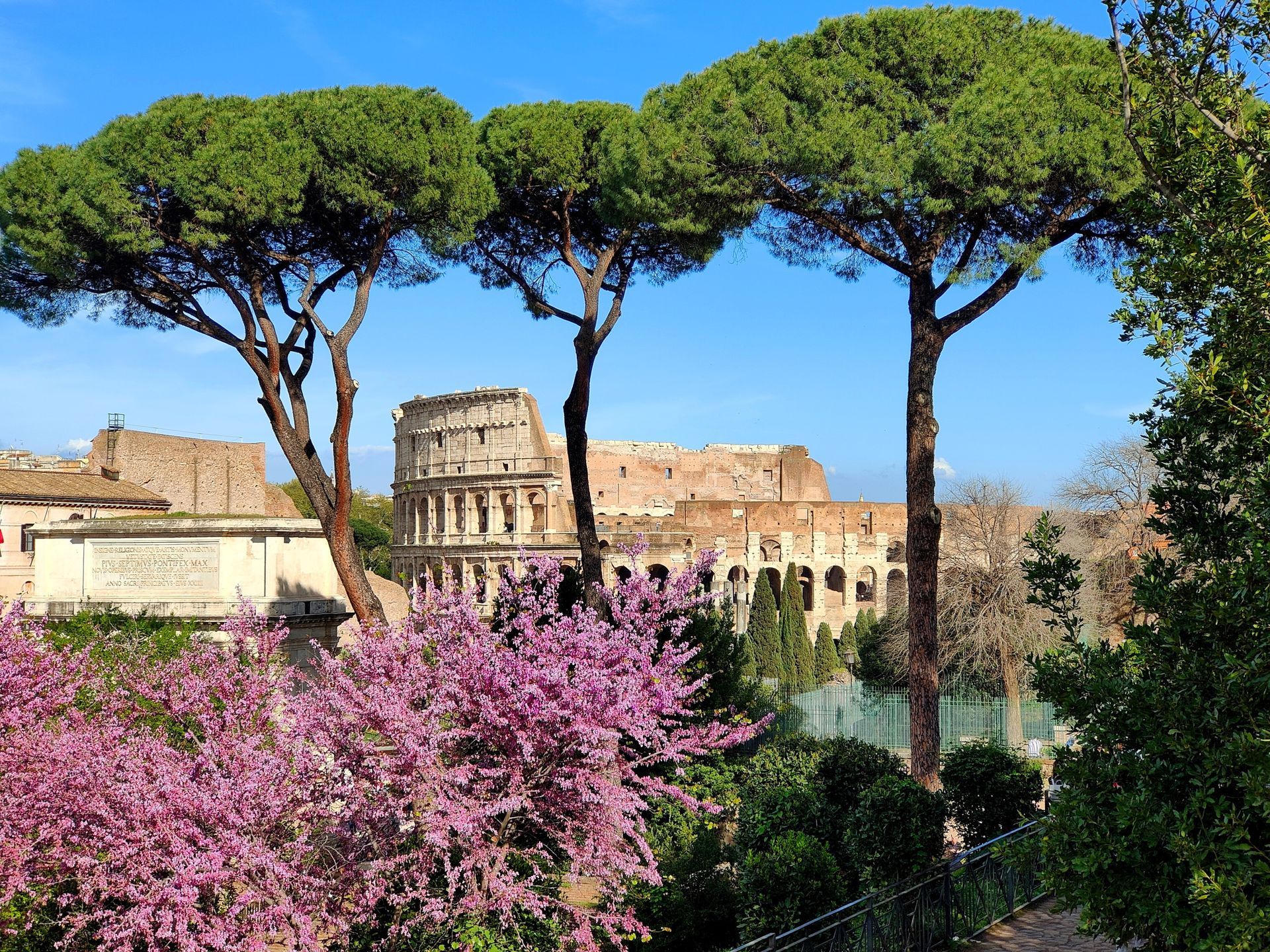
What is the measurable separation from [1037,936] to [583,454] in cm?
637

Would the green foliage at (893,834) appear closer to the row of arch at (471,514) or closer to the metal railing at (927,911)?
the metal railing at (927,911)

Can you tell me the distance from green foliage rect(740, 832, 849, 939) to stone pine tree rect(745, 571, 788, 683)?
2314cm

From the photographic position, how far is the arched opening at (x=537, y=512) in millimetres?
41969

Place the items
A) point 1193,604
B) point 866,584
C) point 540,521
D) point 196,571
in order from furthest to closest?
point 866,584, point 540,521, point 196,571, point 1193,604

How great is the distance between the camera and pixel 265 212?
38.9 ft

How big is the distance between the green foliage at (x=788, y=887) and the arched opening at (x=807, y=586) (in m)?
37.5


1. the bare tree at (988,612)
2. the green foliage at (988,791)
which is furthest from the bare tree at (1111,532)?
the green foliage at (988,791)

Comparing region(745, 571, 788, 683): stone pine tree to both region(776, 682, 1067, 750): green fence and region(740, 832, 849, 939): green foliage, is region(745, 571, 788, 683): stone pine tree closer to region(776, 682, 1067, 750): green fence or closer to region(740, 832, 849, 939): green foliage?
region(776, 682, 1067, 750): green fence

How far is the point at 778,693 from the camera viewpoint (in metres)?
18.5

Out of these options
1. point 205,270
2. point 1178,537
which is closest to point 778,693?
point 205,270

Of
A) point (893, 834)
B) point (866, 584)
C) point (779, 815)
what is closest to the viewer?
point (893, 834)

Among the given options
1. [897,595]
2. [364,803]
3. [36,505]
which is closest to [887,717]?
[897,595]

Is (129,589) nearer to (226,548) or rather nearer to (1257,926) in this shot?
(226,548)

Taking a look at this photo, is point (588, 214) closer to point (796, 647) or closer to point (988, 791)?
point (988, 791)
